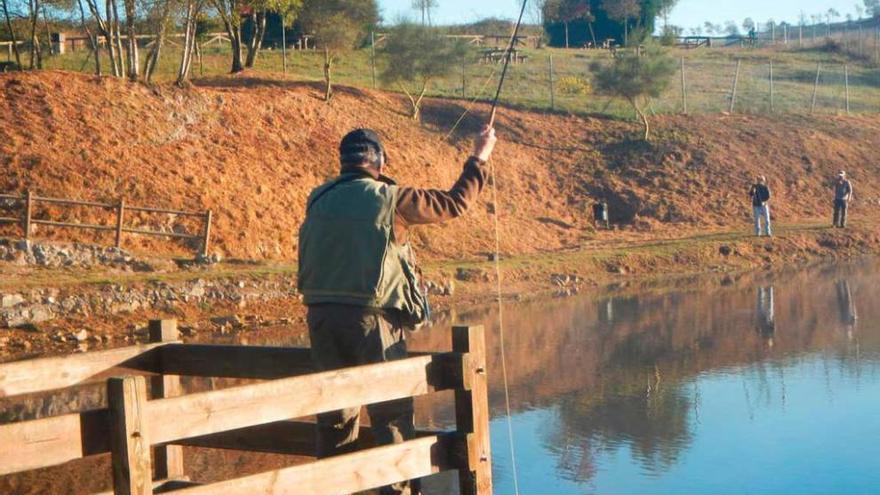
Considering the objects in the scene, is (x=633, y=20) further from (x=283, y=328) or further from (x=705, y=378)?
(x=705, y=378)

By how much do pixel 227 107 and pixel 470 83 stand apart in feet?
50.2

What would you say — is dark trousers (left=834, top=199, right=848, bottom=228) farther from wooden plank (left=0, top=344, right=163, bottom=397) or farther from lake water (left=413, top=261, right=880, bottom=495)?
wooden plank (left=0, top=344, right=163, bottom=397)

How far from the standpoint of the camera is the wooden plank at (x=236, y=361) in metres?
6.42

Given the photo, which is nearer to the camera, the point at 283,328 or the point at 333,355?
the point at 333,355

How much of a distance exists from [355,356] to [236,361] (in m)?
0.83

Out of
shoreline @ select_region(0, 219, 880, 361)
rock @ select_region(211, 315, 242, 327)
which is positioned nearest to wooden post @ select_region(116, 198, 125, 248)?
shoreline @ select_region(0, 219, 880, 361)

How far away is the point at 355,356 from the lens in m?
5.98

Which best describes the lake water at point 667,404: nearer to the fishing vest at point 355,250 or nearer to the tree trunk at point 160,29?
the fishing vest at point 355,250

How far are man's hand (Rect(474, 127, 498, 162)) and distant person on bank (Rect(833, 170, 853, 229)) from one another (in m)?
29.7

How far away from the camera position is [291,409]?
17.0 feet

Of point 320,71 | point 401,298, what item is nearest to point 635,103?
point 320,71

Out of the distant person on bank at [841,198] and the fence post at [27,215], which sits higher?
the fence post at [27,215]

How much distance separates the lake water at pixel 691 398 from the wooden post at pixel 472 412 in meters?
3.26

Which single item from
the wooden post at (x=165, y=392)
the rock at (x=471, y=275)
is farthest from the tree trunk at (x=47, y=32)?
the wooden post at (x=165, y=392)
